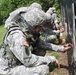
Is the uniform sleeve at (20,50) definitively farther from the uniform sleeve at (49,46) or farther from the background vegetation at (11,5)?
the background vegetation at (11,5)

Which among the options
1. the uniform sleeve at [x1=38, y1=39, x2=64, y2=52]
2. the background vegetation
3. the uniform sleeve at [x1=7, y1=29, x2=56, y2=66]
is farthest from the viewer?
the background vegetation

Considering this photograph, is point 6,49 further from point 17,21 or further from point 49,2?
point 49,2

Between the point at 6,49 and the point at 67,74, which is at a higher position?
A: the point at 6,49

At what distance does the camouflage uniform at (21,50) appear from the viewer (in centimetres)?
355

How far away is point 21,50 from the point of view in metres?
3.53

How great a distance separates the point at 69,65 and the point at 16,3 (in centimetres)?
1566

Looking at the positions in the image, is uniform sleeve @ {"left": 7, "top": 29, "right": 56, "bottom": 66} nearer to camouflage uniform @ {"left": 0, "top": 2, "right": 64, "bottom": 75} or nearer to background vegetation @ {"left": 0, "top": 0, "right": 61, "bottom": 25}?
camouflage uniform @ {"left": 0, "top": 2, "right": 64, "bottom": 75}

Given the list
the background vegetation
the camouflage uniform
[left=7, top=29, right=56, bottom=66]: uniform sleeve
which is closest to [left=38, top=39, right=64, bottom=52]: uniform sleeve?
the camouflage uniform

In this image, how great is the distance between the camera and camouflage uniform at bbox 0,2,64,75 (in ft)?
11.6

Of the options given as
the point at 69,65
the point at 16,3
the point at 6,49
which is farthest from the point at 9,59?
the point at 16,3

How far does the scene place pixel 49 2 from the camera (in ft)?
60.7

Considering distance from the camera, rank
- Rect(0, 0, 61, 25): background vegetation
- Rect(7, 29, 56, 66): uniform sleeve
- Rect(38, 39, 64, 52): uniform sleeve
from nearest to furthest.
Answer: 1. Rect(7, 29, 56, 66): uniform sleeve
2. Rect(38, 39, 64, 52): uniform sleeve
3. Rect(0, 0, 61, 25): background vegetation

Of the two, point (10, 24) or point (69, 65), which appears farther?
point (69, 65)

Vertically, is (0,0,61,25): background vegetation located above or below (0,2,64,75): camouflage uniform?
above
